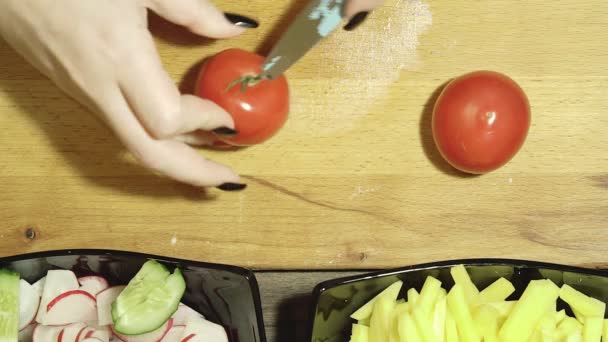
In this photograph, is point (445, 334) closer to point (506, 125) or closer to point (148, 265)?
point (506, 125)

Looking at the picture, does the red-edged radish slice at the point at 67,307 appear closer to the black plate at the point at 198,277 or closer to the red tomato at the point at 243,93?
the black plate at the point at 198,277

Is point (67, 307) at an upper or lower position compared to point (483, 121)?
lower

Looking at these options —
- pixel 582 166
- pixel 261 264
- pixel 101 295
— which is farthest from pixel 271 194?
pixel 582 166

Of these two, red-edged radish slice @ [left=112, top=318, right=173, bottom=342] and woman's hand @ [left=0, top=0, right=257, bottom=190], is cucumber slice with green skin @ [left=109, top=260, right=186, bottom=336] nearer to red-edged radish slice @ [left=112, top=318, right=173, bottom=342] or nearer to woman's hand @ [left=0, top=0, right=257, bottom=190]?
red-edged radish slice @ [left=112, top=318, right=173, bottom=342]

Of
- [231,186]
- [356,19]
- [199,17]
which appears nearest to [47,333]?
[231,186]

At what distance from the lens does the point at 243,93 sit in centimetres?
146

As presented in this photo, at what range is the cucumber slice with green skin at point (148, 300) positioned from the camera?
1.40 metres

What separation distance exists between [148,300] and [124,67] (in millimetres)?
436

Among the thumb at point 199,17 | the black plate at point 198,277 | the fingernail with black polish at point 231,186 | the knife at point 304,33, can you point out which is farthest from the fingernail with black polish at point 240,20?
the black plate at point 198,277

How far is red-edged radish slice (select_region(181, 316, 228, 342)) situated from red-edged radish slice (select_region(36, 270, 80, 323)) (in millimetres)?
235

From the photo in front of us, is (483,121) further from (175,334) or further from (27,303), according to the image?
(27,303)

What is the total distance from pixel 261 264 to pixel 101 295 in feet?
1.04

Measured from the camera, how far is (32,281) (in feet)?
5.05

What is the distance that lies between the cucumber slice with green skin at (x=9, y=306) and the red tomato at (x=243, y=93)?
487mm
